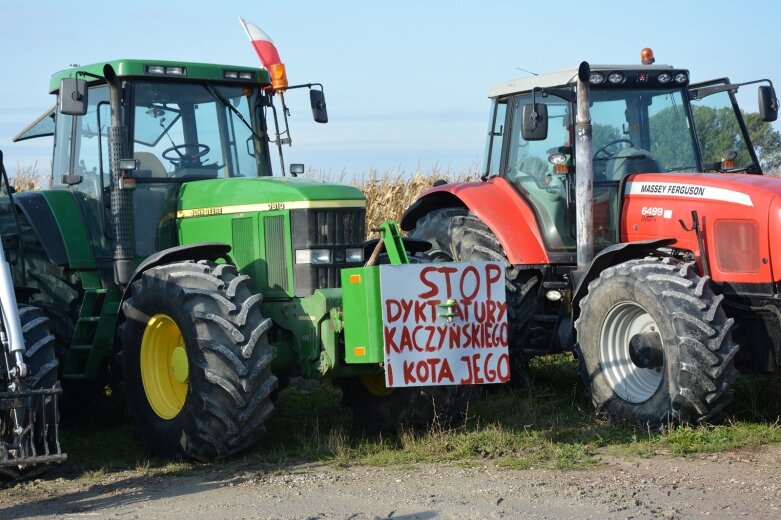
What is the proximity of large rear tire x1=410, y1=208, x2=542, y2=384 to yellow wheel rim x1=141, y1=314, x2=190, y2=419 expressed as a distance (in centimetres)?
249

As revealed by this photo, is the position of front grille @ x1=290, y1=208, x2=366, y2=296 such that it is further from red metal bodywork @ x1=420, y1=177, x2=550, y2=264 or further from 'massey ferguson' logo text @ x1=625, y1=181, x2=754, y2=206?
'massey ferguson' logo text @ x1=625, y1=181, x2=754, y2=206

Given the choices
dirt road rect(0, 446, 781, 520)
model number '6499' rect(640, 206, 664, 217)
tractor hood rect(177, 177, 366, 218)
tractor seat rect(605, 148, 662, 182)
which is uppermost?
tractor seat rect(605, 148, 662, 182)

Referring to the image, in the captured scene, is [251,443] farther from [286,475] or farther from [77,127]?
[77,127]

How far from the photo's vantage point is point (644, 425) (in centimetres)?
837

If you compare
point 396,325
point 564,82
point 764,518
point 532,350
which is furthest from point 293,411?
point 764,518

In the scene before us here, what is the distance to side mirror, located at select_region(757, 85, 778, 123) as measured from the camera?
9953 mm

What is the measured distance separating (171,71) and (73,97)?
Result: 879 millimetres

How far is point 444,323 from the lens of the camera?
755 centimetres

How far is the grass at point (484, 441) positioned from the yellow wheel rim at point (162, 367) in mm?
394

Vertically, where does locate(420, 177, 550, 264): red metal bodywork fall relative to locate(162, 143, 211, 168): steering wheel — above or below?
below

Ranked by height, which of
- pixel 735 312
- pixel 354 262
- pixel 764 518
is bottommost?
pixel 764 518

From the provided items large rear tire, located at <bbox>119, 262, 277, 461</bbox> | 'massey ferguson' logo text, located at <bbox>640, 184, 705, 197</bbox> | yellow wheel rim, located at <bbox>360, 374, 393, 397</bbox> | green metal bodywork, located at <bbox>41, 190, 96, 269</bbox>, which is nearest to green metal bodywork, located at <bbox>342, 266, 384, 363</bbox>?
large rear tire, located at <bbox>119, 262, 277, 461</bbox>

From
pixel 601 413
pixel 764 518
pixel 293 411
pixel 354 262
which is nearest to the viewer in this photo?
pixel 764 518

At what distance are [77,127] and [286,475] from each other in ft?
11.3
